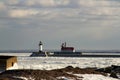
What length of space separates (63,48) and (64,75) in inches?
4141

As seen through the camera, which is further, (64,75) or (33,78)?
(64,75)

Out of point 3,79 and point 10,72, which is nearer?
point 3,79

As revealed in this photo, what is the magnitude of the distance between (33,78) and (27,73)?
129 centimetres

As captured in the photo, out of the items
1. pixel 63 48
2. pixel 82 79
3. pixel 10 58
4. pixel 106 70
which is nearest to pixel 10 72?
pixel 82 79

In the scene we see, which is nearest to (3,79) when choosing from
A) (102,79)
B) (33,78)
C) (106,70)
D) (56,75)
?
(33,78)

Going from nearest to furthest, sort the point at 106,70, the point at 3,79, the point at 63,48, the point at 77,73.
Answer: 1. the point at 3,79
2. the point at 77,73
3. the point at 106,70
4. the point at 63,48

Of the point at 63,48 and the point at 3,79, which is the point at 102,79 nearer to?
the point at 3,79

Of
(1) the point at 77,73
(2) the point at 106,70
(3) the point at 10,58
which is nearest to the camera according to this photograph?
(1) the point at 77,73

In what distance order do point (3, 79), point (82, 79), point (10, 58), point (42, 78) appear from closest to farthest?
1. point (3, 79)
2. point (42, 78)
3. point (82, 79)
4. point (10, 58)

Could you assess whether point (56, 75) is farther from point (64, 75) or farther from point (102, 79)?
point (102, 79)

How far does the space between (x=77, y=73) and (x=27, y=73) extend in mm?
6105

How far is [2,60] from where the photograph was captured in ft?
123

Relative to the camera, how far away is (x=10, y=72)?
31391 mm

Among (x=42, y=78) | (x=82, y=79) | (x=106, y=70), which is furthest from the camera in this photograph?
(x=106, y=70)
